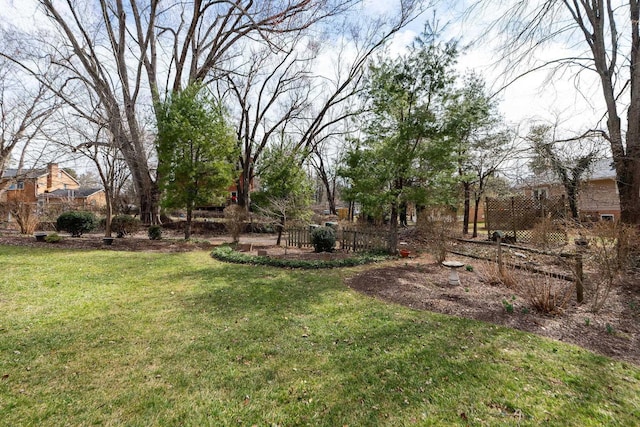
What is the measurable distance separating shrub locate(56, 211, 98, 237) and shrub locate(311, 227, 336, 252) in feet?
35.1

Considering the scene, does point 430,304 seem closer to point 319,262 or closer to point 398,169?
point 319,262

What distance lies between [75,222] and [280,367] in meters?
14.4

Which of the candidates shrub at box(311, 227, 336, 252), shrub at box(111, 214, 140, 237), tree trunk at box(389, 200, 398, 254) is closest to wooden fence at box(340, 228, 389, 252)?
tree trunk at box(389, 200, 398, 254)

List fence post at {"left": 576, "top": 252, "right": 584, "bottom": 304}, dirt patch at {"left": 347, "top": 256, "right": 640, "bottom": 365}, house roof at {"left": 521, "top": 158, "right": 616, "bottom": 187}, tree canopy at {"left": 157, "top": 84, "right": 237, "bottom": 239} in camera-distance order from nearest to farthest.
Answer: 1. dirt patch at {"left": 347, "top": 256, "right": 640, "bottom": 365}
2. fence post at {"left": 576, "top": 252, "right": 584, "bottom": 304}
3. house roof at {"left": 521, "top": 158, "right": 616, "bottom": 187}
4. tree canopy at {"left": 157, "top": 84, "right": 237, "bottom": 239}

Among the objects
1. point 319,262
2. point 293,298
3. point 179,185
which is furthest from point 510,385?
point 179,185

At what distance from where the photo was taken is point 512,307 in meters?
4.68

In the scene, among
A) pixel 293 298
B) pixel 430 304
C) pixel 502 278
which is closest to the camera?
pixel 430 304

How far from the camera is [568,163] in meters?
9.67

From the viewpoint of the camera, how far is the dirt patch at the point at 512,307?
3.73 m

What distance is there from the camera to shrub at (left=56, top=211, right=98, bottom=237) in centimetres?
1257

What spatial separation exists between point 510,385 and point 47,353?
192 inches

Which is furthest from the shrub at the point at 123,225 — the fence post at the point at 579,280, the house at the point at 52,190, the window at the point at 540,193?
the window at the point at 540,193

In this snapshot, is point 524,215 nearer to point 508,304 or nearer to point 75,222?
point 508,304

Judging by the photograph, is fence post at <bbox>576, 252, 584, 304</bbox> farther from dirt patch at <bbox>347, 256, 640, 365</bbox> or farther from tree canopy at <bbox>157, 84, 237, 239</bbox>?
tree canopy at <bbox>157, 84, 237, 239</bbox>
